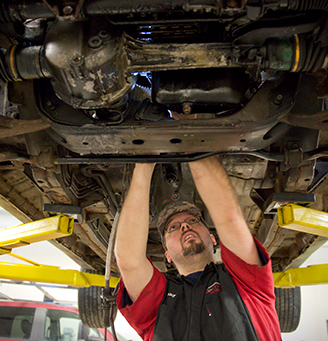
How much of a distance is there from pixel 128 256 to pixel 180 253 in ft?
1.11

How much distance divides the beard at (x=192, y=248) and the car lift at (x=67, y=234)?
1.66ft

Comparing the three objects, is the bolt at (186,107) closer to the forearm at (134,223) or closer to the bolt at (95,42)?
the bolt at (95,42)

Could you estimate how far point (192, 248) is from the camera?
6.50 feet

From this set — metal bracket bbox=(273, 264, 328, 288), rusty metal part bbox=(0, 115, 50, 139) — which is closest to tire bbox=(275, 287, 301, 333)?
metal bracket bbox=(273, 264, 328, 288)

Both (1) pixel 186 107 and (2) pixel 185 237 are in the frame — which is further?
(2) pixel 185 237

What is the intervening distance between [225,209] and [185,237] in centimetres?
34

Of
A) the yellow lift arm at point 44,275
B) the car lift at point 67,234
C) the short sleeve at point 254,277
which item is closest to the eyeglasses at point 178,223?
the short sleeve at point 254,277

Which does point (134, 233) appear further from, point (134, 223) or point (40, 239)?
point (40, 239)

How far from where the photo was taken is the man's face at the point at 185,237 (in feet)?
6.54

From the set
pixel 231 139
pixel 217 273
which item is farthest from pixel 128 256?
pixel 231 139

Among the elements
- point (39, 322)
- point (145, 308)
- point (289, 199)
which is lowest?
point (145, 308)

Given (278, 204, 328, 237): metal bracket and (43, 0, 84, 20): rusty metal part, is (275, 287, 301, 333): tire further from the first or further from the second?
(43, 0, 84, 20): rusty metal part

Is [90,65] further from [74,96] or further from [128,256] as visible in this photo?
[128,256]

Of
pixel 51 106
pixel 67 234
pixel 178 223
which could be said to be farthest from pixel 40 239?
pixel 51 106
